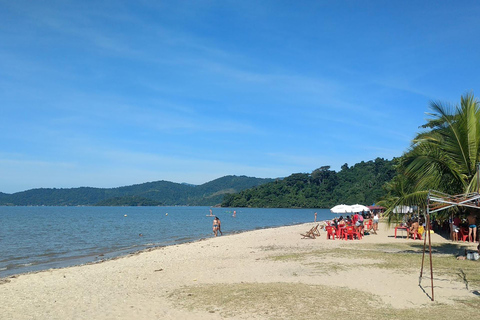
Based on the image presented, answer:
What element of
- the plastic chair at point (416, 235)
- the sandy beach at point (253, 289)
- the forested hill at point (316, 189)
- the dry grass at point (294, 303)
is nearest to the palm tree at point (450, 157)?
the sandy beach at point (253, 289)

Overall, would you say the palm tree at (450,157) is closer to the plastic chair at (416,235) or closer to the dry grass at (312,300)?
the dry grass at (312,300)

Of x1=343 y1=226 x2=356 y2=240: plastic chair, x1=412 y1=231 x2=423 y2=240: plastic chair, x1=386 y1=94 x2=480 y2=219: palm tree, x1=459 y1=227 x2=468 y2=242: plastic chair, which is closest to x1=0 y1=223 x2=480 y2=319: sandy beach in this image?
x1=386 y1=94 x2=480 y2=219: palm tree

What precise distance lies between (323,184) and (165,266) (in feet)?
410

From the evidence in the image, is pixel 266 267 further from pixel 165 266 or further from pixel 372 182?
pixel 372 182

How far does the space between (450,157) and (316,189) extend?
12246 centimetres

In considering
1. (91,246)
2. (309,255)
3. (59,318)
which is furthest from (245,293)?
(91,246)

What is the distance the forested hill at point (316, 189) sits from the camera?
11744cm

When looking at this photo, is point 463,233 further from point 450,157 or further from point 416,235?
point 450,157

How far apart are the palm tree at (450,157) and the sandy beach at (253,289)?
7.39ft

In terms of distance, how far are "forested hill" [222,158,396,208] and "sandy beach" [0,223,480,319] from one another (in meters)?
97.0

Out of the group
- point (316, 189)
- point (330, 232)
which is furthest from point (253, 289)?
point (316, 189)

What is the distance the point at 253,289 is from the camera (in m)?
8.79

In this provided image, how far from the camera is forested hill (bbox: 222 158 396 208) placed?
4624 inches

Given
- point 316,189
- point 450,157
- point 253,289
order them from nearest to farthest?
point 253,289 → point 450,157 → point 316,189
